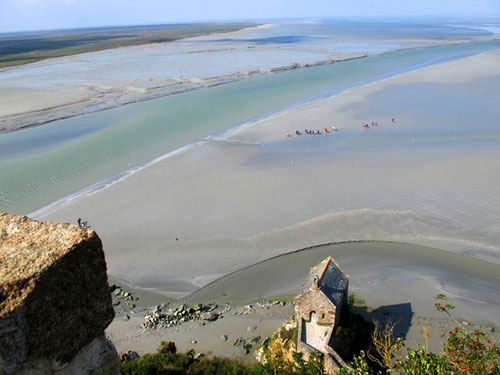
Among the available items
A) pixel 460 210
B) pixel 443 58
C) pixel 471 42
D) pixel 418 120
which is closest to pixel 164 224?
pixel 460 210

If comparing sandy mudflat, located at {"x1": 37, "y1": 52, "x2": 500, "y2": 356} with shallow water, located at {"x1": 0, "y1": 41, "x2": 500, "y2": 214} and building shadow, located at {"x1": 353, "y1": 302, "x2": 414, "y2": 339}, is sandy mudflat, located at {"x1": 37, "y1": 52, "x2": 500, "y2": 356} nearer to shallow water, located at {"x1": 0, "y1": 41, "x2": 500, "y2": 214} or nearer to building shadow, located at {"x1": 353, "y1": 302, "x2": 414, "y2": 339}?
building shadow, located at {"x1": 353, "y1": 302, "x2": 414, "y2": 339}

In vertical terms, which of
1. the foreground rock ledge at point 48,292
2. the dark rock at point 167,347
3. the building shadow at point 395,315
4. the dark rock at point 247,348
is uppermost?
the foreground rock ledge at point 48,292

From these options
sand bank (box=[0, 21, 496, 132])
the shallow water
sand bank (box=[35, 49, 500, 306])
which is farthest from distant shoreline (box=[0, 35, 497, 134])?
sand bank (box=[35, 49, 500, 306])

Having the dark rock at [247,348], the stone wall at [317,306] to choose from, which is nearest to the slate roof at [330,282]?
the stone wall at [317,306]

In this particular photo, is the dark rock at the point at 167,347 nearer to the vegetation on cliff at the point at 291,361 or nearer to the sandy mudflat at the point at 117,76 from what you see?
the vegetation on cliff at the point at 291,361

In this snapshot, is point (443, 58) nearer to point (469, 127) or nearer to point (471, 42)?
point (471, 42)
